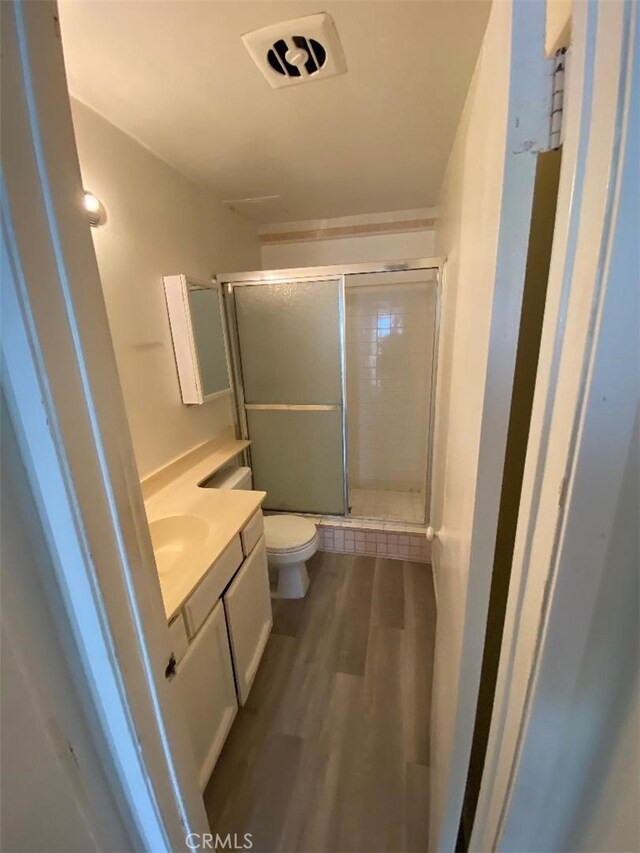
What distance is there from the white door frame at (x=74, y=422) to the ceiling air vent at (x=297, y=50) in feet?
2.74

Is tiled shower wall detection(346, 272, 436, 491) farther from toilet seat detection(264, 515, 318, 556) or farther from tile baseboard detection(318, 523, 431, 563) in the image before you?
toilet seat detection(264, 515, 318, 556)

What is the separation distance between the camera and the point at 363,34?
100cm

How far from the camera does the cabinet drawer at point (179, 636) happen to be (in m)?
0.94

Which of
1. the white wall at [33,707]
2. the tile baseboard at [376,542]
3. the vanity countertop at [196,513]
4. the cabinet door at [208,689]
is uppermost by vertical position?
the white wall at [33,707]

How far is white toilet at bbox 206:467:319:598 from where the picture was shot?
1.89 m

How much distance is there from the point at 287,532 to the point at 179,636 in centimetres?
107

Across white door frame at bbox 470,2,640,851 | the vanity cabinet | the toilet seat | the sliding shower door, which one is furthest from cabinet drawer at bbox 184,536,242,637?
the sliding shower door

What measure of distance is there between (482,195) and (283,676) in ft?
6.26

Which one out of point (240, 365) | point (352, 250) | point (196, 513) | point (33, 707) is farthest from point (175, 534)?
point (352, 250)

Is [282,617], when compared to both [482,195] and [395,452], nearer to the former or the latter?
[395,452]

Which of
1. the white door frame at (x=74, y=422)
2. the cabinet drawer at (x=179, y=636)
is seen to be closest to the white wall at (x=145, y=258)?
the cabinet drawer at (x=179, y=636)

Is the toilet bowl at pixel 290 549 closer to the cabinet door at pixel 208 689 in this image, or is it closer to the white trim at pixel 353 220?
the cabinet door at pixel 208 689

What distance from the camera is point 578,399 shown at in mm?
400

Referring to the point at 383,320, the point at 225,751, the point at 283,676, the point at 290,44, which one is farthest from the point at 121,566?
the point at 383,320
